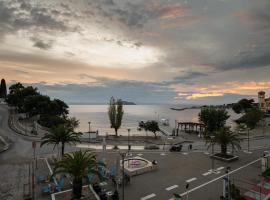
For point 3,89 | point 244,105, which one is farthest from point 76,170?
point 3,89

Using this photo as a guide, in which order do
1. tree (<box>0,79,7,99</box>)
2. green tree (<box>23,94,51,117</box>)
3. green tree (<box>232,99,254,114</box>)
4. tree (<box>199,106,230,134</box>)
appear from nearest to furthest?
tree (<box>199,106,230,134</box>) → green tree (<box>23,94,51,117</box>) → green tree (<box>232,99,254,114</box>) → tree (<box>0,79,7,99</box>)

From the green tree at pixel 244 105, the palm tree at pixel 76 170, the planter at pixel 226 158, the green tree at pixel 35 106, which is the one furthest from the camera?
the green tree at pixel 244 105

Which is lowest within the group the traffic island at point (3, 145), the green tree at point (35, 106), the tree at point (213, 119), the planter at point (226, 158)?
the planter at point (226, 158)

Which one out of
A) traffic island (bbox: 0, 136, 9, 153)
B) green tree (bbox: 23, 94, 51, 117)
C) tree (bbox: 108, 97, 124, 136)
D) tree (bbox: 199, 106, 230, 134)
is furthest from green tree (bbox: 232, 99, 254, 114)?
traffic island (bbox: 0, 136, 9, 153)

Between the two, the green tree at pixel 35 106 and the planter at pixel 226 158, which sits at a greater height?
the green tree at pixel 35 106

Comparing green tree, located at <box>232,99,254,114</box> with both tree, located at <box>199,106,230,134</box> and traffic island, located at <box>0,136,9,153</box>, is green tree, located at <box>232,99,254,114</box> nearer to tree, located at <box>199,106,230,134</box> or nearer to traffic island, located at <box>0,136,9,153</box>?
tree, located at <box>199,106,230,134</box>

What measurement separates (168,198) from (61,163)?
10.9m

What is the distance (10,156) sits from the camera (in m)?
34.1

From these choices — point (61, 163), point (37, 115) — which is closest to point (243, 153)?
point (61, 163)

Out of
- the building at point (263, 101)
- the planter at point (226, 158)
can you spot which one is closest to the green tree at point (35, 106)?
the planter at point (226, 158)

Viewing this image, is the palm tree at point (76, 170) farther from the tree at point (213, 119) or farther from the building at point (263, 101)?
the building at point (263, 101)

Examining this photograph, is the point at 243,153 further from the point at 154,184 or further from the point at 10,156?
the point at 10,156

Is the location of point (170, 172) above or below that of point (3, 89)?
below

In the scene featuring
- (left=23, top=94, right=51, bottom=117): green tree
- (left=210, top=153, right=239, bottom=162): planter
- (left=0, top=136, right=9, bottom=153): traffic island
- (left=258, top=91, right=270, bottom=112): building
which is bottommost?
(left=210, top=153, right=239, bottom=162): planter
